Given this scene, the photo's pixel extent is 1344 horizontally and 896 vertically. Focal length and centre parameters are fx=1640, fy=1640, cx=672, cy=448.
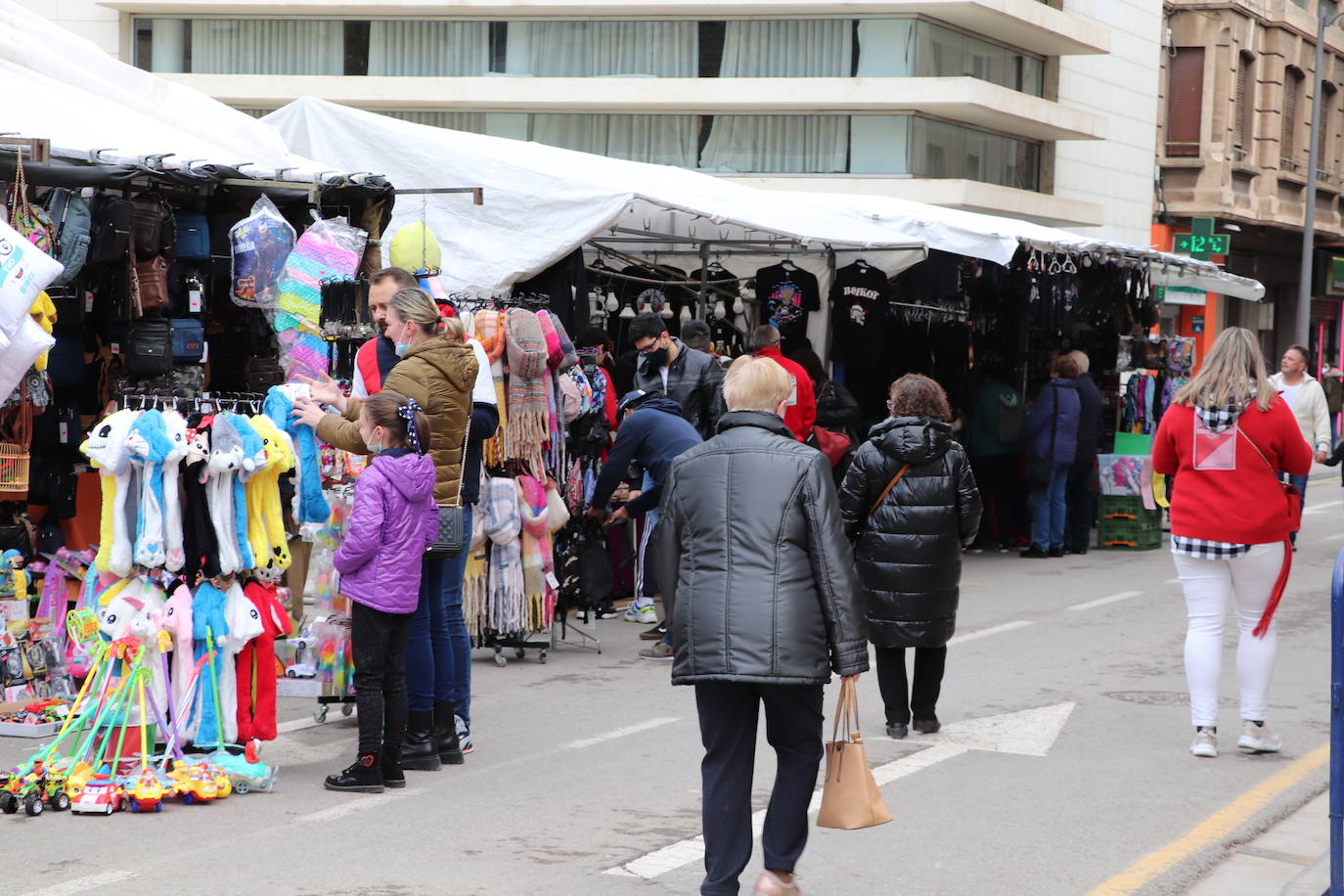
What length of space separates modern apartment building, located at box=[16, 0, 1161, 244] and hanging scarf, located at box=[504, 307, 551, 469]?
85.2 feet

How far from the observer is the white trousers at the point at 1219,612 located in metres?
7.70

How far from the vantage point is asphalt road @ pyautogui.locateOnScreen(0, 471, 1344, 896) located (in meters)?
5.68

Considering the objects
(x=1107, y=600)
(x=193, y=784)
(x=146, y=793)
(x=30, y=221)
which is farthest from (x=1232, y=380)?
(x=1107, y=600)

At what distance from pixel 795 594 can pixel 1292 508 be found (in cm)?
387

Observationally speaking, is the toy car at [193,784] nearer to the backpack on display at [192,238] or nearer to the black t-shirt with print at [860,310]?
the backpack on display at [192,238]

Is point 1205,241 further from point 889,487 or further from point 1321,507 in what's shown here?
point 889,487

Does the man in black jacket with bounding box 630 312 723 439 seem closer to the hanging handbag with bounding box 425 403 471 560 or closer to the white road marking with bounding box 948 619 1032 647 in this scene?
the white road marking with bounding box 948 619 1032 647

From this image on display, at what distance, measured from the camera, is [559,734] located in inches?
316

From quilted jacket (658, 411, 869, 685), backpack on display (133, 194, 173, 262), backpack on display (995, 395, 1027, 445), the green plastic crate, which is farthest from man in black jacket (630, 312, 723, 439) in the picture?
the green plastic crate

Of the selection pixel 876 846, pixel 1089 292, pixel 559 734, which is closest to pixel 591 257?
pixel 1089 292

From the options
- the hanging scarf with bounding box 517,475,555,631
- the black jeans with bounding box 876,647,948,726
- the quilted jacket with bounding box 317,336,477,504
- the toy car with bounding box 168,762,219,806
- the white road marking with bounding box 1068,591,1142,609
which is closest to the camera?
the toy car with bounding box 168,762,219,806

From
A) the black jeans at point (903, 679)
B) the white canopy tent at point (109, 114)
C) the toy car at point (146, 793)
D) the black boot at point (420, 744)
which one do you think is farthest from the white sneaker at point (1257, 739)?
the white canopy tent at point (109, 114)

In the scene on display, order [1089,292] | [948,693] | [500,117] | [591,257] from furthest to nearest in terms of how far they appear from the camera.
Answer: [500,117], [1089,292], [591,257], [948,693]

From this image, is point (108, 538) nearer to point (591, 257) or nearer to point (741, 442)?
point (741, 442)
